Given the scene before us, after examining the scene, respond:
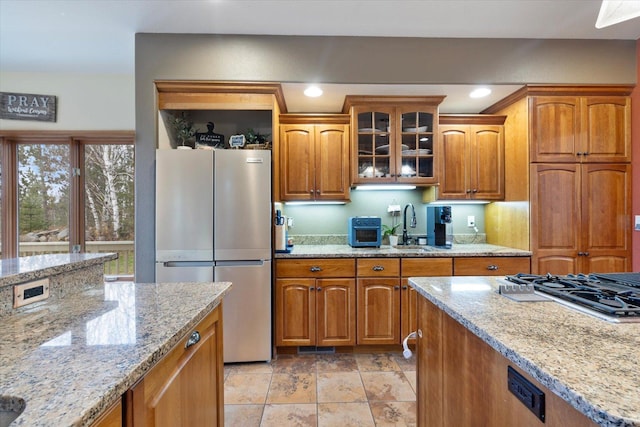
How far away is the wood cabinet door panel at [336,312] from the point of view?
8.12ft

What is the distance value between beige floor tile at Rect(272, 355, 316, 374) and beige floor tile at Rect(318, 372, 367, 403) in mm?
142

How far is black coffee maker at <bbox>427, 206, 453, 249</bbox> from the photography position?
277cm

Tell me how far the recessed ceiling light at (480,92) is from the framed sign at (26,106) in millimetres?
4151

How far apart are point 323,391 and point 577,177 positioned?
2721mm

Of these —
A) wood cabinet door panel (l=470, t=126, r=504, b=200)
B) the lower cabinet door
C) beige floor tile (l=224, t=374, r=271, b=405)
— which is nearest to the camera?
the lower cabinet door

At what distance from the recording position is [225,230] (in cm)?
232

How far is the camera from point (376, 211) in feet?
10.4

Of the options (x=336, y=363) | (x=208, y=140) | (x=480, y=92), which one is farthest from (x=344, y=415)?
(x=480, y=92)

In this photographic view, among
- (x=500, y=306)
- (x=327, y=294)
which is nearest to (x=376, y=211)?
(x=327, y=294)

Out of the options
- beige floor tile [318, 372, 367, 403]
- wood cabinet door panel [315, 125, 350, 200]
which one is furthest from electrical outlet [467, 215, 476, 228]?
beige floor tile [318, 372, 367, 403]

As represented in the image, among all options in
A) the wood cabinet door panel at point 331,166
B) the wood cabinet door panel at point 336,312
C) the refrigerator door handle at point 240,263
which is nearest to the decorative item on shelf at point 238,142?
the wood cabinet door panel at point 331,166

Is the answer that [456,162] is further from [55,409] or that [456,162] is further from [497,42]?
[55,409]

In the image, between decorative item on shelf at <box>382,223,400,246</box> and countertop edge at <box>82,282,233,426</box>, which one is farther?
decorative item on shelf at <box>382,223,400,246</box>

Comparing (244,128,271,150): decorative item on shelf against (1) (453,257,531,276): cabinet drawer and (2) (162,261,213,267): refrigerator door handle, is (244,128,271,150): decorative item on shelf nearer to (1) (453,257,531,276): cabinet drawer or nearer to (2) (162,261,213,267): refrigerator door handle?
(2) (162,261,213,267): refrigerator door handle
